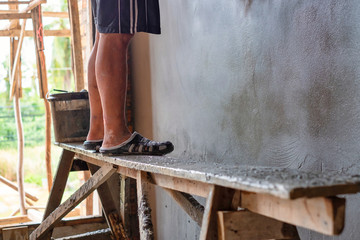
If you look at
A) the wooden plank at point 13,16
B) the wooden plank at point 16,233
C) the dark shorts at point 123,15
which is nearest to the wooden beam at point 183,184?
the dark shorts at point 123,15

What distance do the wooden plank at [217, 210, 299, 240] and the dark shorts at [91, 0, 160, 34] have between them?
1.23m

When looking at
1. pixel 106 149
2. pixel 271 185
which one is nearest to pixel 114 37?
pixel 106 149

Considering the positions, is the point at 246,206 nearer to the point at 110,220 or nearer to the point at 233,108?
the point at 233,108

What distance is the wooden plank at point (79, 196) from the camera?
2.79 metres

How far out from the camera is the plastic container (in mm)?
3844

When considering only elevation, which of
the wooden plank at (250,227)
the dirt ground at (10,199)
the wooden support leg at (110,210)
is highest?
the wooden plank at (250,227)

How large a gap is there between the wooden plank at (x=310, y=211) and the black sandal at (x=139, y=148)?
41.7 inches

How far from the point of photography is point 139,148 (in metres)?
2.44

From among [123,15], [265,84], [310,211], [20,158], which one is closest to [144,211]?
[265,84]

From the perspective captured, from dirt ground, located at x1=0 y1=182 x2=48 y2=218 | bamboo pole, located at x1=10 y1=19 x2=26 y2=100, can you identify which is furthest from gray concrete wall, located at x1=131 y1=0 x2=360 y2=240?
dirt ground, located at x1=0 y1=182 x2=48 y2=218

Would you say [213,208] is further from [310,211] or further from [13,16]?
[13,16]

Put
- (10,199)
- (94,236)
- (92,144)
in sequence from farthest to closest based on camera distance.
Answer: (10,199) → (94,236) → (92,144)

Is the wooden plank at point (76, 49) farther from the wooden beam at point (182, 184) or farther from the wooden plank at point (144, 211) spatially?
the wooden beam at point (182, 184)

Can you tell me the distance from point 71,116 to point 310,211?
2.92m
